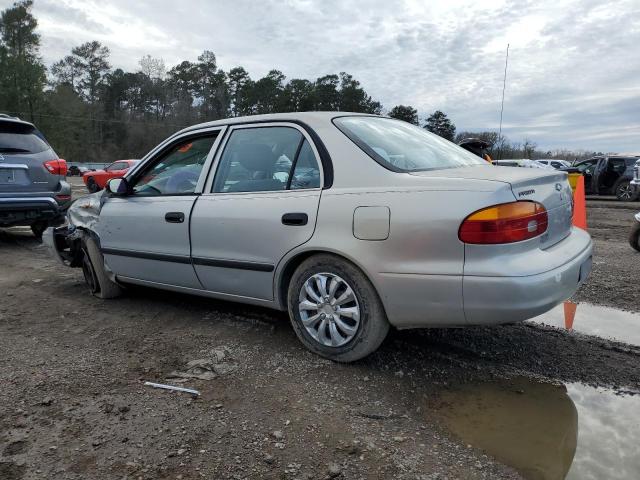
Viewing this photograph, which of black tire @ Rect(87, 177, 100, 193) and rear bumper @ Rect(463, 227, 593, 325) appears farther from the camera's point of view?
black tire @ Rect(87, 177, 100, 193)

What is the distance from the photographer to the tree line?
46.2 m

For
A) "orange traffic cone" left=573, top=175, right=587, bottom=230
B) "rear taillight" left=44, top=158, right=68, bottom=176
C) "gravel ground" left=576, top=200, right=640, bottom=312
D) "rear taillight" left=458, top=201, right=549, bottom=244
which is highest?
"rear taillight" left=44, top=158, right=68, bottom=176

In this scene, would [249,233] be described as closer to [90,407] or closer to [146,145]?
[90,407]

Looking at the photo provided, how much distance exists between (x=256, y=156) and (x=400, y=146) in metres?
1.02

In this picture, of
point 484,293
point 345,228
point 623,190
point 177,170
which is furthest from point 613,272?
point 623,190

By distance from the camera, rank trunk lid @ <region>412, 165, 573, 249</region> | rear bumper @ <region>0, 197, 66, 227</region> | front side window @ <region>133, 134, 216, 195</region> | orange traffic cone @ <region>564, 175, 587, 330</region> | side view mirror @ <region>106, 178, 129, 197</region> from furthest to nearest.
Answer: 1. rear bumper @ <region>0, 197, 66, 227</region>
2. side view mirror @ <region>106, 178, 129, 197</region>
3. orange traffic cone @ <region>564, 175, 587, 330</region>
4. front side window @ <region>133, 134, 216, 195</region>
5. trunk lid @ <region>412, 165, 573, 249</region>

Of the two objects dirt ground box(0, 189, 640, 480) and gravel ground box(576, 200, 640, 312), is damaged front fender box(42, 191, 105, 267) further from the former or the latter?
gravel ground box(576, 200, 640, 312)

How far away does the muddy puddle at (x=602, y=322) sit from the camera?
148 inches

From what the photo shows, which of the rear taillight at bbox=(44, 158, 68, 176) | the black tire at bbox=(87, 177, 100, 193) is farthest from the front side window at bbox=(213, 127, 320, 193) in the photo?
the black tire at bbox=(87, 177, 100, 193)

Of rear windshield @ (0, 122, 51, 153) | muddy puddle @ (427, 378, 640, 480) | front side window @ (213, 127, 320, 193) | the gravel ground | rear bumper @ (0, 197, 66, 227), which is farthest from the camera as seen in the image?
rear windshield @ (0, 122, 51, 153)

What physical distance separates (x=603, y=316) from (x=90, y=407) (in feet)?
12.7

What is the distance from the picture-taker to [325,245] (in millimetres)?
3031

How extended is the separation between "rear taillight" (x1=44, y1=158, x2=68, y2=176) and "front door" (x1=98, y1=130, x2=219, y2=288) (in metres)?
3.54

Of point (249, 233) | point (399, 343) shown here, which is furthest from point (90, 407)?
point (399, 343)
